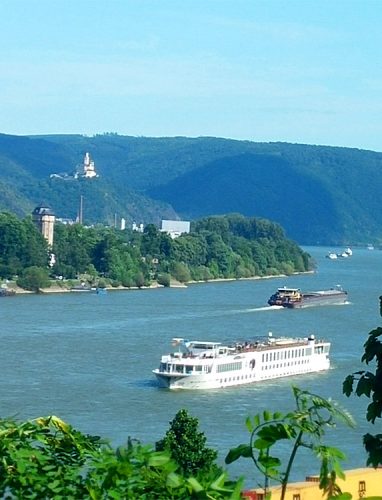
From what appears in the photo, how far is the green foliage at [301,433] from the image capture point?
113 cm

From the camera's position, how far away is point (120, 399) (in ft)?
30.5

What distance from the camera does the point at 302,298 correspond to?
830 inches

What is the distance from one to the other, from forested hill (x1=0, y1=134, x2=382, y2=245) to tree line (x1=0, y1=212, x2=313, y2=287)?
30604 millimetres

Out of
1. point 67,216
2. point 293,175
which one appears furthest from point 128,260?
point 293,175

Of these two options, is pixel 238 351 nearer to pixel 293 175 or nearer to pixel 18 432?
pixel 18 432

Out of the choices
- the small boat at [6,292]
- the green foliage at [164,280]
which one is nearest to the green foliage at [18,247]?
the green foliage at [164,280]

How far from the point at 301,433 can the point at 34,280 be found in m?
22.6

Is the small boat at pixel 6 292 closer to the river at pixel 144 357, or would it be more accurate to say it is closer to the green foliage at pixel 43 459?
the river at pixel 144 357

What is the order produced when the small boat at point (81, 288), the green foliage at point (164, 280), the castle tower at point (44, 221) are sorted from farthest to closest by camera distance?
the castle tower at point (44, 221) < the green foliage at point (164, 280) < the small boat at point (81, 288)

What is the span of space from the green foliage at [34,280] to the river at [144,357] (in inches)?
31.6

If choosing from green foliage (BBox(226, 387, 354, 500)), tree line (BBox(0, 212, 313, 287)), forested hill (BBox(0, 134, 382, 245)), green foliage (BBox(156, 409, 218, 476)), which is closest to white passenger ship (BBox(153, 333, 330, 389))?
green foliage (BBox(156, 409, 218, 476))

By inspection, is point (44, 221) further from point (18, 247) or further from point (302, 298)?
point (302, 298)

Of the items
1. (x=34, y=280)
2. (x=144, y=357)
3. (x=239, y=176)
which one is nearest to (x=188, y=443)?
(x=144, y=357)

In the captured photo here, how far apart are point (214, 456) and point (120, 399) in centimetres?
483
